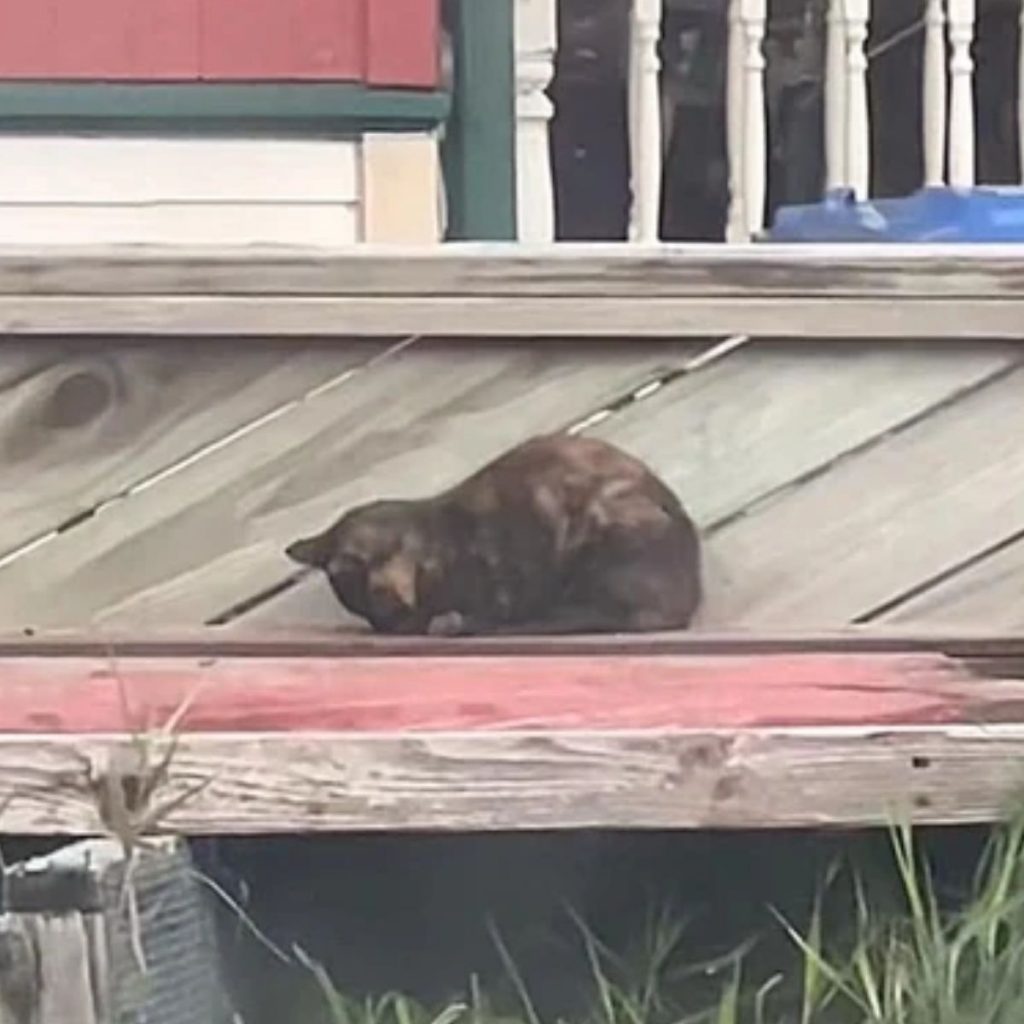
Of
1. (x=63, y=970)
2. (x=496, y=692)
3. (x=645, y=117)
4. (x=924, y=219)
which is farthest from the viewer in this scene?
(x=645, y=117)

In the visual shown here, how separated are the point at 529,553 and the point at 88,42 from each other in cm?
95

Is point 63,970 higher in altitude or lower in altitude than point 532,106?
lower

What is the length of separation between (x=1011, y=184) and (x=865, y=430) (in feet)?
4.47

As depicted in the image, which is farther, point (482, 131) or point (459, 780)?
point (482, 131)

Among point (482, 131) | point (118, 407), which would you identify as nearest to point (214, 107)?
point (482, 131)

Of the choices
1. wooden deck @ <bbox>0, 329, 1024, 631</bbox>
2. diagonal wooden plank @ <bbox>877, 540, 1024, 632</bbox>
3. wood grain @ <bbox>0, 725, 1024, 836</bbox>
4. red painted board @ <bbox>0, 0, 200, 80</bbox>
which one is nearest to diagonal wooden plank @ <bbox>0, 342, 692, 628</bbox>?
wooden deck @ <bbox>0, 329, 1024, 631</bbox>

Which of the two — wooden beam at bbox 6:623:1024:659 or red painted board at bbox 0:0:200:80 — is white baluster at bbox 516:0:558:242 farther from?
wooden beam at bbox 6:623:1024:659

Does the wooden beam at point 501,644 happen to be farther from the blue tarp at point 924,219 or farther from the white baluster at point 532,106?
the white baluster at point 532,106

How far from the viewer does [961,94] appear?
3.37 m

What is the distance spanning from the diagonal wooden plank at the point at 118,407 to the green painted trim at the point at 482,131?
539 mm

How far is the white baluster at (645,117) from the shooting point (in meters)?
3.28

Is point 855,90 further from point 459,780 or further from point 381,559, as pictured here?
point 459,780

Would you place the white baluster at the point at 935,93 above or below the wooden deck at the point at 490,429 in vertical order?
above

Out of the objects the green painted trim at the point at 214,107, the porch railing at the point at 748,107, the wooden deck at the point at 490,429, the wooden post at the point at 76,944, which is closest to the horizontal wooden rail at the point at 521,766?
the wooden post at the point at 76,944
